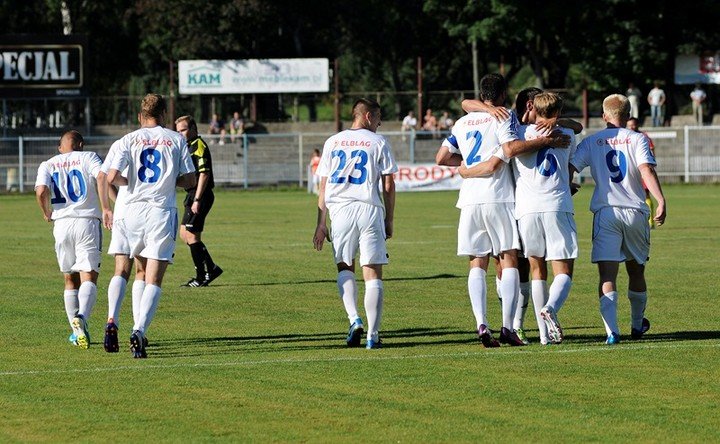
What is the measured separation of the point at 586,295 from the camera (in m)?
15.2

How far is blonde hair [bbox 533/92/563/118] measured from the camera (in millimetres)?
10820

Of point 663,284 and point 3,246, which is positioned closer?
point 663,284

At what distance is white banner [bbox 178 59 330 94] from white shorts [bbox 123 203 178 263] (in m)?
47.4

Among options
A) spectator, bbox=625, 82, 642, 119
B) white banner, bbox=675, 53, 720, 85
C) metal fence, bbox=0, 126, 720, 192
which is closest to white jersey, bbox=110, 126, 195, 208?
metal fence, bbox=0, 126, 720, 192

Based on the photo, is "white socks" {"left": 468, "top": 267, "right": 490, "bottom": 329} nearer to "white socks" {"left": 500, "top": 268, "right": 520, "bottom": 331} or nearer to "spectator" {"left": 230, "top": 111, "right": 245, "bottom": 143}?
"white socks" {"left": 500, "top": 268, "right": 520, "bottom": 331}

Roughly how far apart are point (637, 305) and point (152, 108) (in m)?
4.25

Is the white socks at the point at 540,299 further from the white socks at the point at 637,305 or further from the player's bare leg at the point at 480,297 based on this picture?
the white socks at the point at 637,305

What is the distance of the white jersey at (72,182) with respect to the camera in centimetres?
1191

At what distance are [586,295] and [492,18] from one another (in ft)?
150

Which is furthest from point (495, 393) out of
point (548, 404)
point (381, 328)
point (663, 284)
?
point (663, 284)

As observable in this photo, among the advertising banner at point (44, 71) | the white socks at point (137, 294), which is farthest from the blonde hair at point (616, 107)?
the advertising banner at point (44, 71)

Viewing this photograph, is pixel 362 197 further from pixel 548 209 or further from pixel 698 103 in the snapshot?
pixel 698 103

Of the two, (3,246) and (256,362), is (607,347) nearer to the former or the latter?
(256,362)

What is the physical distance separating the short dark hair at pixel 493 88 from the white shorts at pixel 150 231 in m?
2.56
